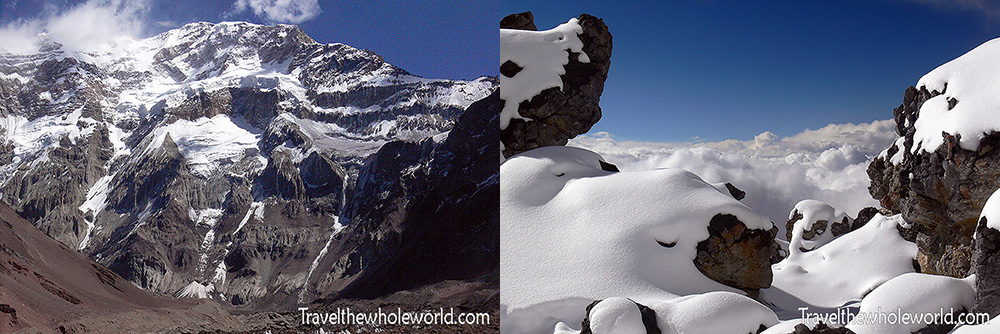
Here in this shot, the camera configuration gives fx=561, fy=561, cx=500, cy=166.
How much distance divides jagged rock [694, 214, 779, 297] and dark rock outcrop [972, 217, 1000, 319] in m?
4.67

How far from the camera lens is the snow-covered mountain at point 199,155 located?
37.4 ft

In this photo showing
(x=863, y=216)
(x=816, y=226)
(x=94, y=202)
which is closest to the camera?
(x=94, y=202)

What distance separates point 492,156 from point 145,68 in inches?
328

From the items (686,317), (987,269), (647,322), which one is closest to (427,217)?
(647,322)

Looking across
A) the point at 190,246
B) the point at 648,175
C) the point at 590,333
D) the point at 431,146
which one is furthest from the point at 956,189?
the point at 190,246

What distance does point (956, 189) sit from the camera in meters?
15.8

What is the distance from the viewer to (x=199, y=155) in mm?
12219

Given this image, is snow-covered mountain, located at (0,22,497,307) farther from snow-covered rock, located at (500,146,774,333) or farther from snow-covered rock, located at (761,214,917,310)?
snow-covered rock, located at (761,214,917,310)

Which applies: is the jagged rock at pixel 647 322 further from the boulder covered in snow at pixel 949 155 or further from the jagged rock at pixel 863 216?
the jagged rock at pixel 863 216

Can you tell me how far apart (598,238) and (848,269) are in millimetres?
17007

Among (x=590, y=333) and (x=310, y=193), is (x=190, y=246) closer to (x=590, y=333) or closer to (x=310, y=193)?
(x=310, y=193)

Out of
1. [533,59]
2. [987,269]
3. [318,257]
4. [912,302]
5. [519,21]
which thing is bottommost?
[318,257]

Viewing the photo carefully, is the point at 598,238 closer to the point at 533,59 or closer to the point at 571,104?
the point at 571,104

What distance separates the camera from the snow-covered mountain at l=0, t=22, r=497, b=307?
11.4 meters
